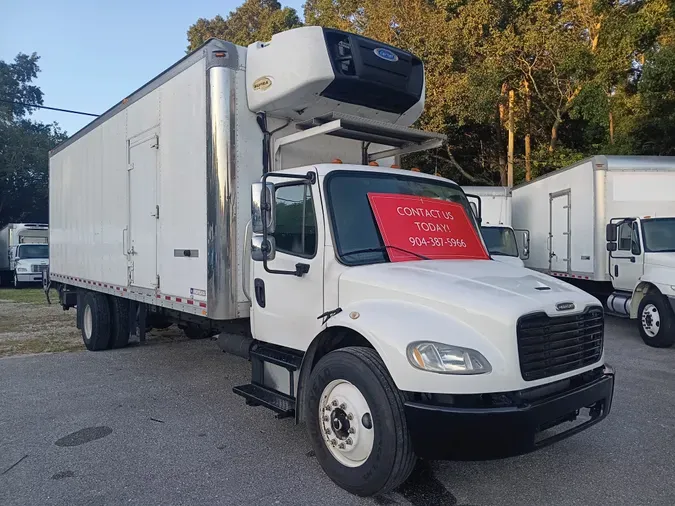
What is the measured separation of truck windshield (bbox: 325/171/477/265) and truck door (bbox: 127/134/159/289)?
2927mm

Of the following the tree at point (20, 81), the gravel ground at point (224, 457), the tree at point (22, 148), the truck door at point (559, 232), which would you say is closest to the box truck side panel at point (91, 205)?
the gravel ground at point (224, 457)

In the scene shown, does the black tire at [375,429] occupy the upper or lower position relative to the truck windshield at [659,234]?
lower

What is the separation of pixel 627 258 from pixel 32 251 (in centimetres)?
2469

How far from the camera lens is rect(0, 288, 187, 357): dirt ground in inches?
378

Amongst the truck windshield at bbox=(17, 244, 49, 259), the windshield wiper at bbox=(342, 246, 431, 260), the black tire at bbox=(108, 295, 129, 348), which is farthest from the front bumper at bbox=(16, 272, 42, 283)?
the windshield wiper at bbox=(342, 246, 431, 260)

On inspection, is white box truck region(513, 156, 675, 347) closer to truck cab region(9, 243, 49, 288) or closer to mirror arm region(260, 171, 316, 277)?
mirror arm region(260, 171, 316, 277)

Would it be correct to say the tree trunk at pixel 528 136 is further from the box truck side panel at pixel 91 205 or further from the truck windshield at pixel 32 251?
the truck windshield at pixel 32 251

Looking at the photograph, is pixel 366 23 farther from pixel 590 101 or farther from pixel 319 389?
pixel 319 389

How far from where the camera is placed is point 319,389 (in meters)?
4.05

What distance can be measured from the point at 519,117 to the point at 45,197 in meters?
30.5

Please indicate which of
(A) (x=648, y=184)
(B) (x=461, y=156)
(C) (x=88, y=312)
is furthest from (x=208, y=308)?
(B) (x=461, y=156)

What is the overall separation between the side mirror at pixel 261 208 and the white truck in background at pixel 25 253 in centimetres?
2276

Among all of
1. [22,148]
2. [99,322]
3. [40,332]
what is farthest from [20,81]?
[99,322]

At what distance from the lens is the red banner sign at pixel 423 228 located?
176 inches
